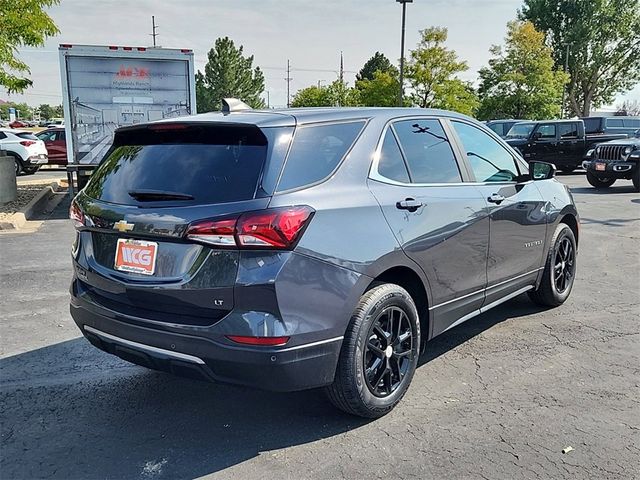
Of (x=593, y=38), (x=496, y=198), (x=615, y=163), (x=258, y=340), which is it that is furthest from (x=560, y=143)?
(x=593, y=38)

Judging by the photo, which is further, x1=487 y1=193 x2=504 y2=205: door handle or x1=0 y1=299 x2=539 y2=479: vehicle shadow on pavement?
x1=487 y1=193 x2=504 y2=205: door handle

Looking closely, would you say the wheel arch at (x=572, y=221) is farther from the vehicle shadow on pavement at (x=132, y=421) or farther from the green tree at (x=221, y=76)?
the green tree at (x=221, y=76)

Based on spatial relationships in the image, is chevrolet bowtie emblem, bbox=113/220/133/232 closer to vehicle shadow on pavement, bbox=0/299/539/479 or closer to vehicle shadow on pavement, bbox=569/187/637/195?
vehicle shadow on pavement, bbox=0/299/539/479

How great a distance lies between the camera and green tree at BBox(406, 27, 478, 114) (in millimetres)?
34094

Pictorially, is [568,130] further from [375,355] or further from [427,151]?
[375,355]

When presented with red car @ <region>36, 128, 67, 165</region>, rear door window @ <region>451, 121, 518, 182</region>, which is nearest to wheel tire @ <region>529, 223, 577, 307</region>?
rear door window @ <region>451, 121, 518, 182</region>

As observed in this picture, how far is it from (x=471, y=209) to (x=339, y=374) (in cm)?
163

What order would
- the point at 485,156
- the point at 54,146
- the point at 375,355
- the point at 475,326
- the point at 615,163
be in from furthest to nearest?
the point at 54,146
the point at 615,163
the point at 475,326
the point at 485,156
the point at 375,355

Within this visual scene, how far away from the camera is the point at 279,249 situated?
9.09 ft

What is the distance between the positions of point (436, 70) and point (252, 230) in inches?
1337

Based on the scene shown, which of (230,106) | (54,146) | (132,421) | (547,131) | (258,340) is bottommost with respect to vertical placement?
(132,421)

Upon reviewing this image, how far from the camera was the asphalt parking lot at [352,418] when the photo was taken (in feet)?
9.62

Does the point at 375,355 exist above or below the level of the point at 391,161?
below

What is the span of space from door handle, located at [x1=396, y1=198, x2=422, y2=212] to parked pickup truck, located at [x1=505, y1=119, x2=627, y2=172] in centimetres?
1767
